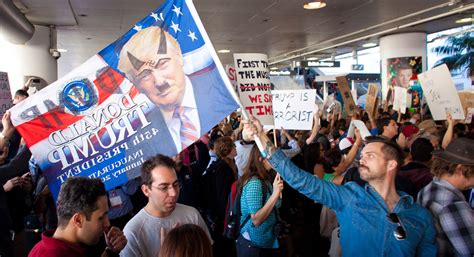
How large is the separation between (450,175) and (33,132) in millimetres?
2923

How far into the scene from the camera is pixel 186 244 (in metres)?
1.94

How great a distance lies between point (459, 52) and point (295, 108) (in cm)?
1643

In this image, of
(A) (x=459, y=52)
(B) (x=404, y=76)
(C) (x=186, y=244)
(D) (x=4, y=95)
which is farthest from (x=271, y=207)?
(A) (x=459, y=52)

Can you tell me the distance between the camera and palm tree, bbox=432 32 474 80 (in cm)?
1950

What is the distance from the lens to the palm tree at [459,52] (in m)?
19.5

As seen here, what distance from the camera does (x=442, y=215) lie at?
2838 millimetres

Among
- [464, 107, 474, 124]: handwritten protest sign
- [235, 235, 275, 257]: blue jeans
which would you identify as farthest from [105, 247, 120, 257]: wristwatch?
[464, 107, 474, 124]: handwritten protest sign

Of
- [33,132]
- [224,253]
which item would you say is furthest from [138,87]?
[224,253]

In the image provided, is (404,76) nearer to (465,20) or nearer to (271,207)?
(465,20)

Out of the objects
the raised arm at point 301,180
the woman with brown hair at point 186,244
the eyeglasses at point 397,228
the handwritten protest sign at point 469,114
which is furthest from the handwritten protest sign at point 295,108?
the woman with brown hair at point 186,244

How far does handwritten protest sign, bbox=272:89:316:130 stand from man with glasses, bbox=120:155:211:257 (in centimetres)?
444

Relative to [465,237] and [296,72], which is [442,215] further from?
[296,72]

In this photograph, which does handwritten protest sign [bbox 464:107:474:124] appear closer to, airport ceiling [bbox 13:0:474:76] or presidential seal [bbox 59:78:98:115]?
airport ceiling [bbox 13:0:474:76]

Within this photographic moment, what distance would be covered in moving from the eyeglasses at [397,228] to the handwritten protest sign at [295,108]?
4.39 meters
